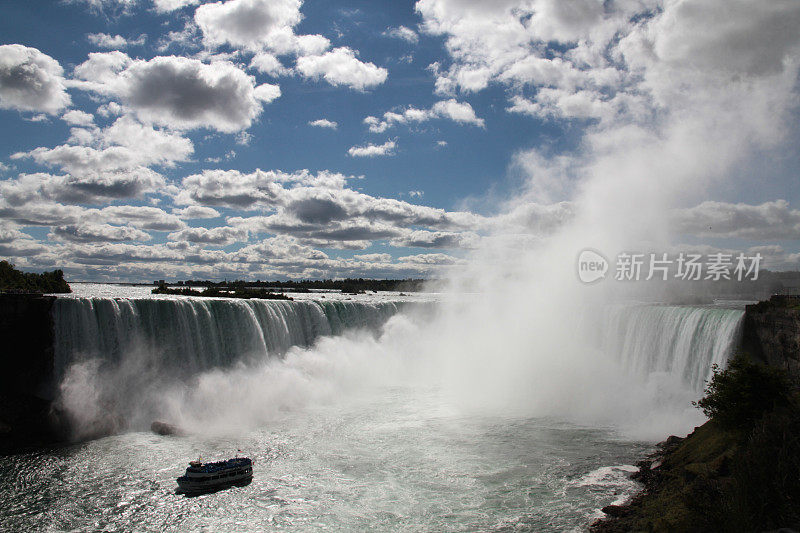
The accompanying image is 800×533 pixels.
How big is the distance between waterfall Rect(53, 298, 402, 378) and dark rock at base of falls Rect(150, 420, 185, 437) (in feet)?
15.7

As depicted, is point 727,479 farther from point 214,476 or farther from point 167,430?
point 167,430

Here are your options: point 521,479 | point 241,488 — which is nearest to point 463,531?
point 521,479

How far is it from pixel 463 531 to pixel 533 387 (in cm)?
1977

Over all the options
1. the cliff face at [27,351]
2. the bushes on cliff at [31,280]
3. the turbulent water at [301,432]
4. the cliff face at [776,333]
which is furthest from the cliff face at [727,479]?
the bushes on cliff at [31,280]

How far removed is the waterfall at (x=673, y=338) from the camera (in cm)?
2456

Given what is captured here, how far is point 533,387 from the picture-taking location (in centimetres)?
3170

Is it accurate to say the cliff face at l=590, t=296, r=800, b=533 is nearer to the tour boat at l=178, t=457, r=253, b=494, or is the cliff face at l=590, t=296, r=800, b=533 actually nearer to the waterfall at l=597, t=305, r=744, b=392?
the waterfall at l=597, t=305, r=744, b=392

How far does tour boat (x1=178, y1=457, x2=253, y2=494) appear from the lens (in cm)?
1565

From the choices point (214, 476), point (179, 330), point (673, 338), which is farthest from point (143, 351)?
point (673, 338)

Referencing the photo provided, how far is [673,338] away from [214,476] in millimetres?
24365

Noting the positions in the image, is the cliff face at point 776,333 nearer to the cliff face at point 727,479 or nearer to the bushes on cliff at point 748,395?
the cliff face at point 727,479

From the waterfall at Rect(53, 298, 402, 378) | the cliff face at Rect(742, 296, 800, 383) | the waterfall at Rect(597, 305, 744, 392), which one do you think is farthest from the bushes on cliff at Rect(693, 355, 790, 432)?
the waterfall at Rect(53, 298, 402, 378)

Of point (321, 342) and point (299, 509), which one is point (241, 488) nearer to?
point (299, 509)

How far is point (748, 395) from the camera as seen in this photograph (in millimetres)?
15102
